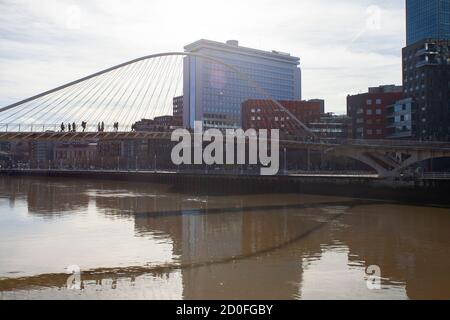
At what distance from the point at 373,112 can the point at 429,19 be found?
2503 centimetres

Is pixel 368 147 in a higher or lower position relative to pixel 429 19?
lower

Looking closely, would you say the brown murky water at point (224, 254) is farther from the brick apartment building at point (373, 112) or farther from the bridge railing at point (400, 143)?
the brick apartment building at point (373, 112)

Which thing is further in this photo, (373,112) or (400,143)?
(373,112)

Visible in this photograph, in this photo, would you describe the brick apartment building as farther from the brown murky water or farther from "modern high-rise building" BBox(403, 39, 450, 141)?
the brown murky water

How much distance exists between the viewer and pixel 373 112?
8731cm

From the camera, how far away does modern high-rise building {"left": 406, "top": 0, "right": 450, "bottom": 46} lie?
9581 centimetres

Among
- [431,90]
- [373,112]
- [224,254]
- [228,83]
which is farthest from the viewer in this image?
[228,83]

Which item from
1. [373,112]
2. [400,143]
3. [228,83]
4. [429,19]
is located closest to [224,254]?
[400,143]

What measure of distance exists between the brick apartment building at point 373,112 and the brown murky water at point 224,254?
183 ft

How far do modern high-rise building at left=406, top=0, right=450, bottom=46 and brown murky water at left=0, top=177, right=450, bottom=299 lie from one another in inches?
2901

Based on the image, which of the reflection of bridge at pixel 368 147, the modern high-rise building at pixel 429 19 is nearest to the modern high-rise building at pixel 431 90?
the modern high-rise building at pixel 429 19

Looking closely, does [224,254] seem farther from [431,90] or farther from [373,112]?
[373,112]

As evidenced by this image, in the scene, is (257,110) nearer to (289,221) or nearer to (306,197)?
(306,197)

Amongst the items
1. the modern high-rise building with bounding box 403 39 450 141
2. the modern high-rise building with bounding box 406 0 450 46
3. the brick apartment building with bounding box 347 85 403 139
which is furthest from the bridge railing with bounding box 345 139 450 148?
the modern high-rise building with bounding box 406 0 450 46
